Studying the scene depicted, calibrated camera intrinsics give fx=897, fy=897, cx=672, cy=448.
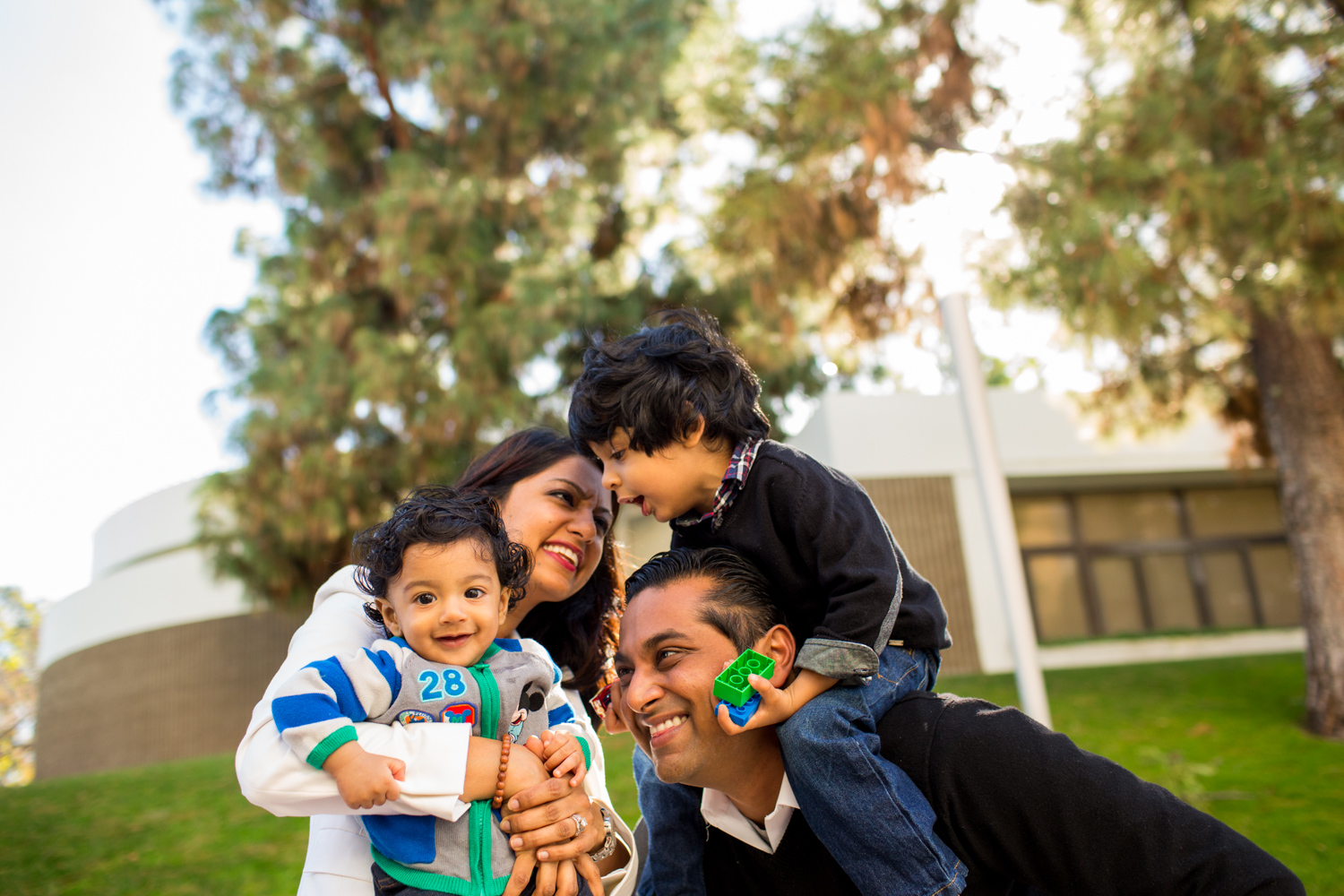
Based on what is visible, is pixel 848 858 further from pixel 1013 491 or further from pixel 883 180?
pixel 1013 491

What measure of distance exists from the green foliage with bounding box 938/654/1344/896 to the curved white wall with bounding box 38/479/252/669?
489 inches

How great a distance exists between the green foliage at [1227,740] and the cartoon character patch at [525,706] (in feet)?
13.3

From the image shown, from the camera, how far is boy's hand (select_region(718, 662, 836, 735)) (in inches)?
72.1

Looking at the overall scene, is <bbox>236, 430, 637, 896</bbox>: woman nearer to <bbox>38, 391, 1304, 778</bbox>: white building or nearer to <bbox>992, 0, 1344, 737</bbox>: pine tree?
<bbox>992, 0, 1344, 737</bbox>: pine tree

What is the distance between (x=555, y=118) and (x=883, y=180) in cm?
346

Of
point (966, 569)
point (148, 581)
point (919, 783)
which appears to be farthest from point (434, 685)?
point (148, 581)

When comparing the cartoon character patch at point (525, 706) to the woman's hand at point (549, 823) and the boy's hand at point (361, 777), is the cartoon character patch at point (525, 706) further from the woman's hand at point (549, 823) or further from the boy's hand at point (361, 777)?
the boy's hand at point (361, 777)

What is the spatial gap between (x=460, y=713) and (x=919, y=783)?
0.96 metres

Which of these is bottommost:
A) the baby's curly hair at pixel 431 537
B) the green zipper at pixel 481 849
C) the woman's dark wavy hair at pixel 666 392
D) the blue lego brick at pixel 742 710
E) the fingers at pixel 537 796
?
the green zipper at pixel 481 849

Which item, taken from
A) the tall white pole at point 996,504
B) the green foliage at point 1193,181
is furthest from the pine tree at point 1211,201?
the tall white pole at point 996,504

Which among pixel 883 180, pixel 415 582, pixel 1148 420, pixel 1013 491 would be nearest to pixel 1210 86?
pixel 883 180

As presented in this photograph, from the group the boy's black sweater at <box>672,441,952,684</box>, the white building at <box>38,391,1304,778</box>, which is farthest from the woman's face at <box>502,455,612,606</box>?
the white building at <box>38,391,1304,778</box>

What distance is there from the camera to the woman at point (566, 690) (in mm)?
1581

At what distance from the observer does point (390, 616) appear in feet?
6.20
